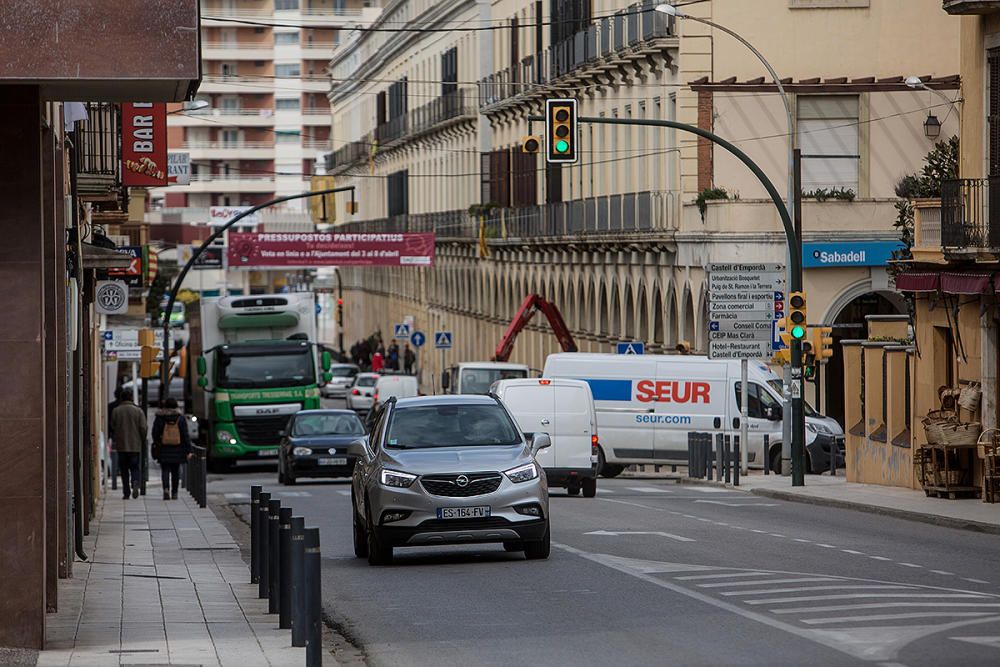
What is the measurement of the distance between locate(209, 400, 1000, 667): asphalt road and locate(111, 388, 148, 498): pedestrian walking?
9010 mm

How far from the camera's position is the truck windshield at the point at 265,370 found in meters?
46.3

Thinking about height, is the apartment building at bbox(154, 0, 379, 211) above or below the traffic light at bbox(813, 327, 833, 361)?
above

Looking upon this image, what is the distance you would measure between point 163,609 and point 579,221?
1766 inches

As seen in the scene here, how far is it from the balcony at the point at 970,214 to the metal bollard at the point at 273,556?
14.8 metres

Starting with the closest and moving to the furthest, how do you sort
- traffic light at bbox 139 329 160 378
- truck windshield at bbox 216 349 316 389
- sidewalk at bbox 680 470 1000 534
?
sidewalk at bbox 680 470 1000 534
traffic light at bbox 139 329 160 378
truck windshield at bbox 216 349 316 389

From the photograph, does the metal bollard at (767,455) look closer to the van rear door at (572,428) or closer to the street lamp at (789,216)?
the street lamp at (789,216)

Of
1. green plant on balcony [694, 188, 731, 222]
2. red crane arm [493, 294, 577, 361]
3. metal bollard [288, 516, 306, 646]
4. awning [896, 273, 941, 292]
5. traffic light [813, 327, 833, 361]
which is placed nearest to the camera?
metal bollard [288, 516, 306, 646]

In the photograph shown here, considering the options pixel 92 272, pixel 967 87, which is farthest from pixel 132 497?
pixel 967 87

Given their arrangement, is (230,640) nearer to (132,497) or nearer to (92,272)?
(92,272)

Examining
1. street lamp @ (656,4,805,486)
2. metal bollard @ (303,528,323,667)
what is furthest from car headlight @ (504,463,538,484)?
street lamp @ (656,4,805,486)

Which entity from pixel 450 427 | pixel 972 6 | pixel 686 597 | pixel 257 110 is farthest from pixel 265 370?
pixel 257 110

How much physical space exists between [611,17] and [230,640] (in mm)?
42346

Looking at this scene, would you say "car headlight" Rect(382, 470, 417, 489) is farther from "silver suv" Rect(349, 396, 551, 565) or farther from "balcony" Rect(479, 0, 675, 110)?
"balcony" Rect(479, 0, 675, 110)

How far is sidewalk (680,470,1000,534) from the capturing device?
25094 mm
